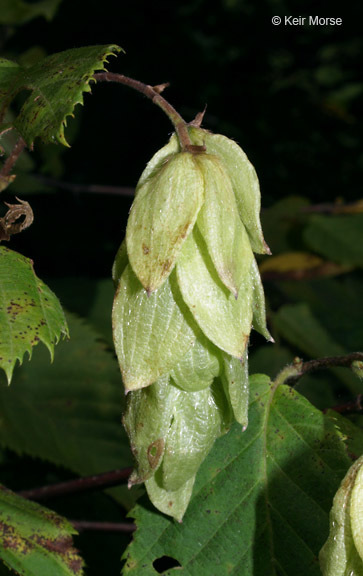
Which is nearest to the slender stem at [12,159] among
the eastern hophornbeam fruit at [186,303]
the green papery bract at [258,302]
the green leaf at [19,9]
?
the eastern hophornbeam fruit at [186,303]

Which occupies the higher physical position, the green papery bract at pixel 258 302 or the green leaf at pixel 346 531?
the green papery bract at pixel 258 302

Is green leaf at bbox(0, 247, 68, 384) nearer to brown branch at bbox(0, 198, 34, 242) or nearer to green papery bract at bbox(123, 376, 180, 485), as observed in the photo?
brown branch at bbox(0, 198, 34, 242)

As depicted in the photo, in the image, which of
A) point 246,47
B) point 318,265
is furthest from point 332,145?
point 318,265

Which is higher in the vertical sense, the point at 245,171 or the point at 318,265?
the point at 245,171

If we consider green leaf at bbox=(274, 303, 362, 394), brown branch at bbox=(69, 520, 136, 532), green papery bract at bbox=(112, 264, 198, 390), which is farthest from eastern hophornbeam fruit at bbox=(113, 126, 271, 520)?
green leaf at bbox=(274, 303, 362, 394)

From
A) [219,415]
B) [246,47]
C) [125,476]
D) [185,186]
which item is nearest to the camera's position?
[185,186]

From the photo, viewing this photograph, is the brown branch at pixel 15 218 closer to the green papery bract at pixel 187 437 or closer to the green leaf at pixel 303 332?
the green papery bract at pixel 187 437

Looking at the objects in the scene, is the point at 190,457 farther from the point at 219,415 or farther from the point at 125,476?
the point at 125,476
